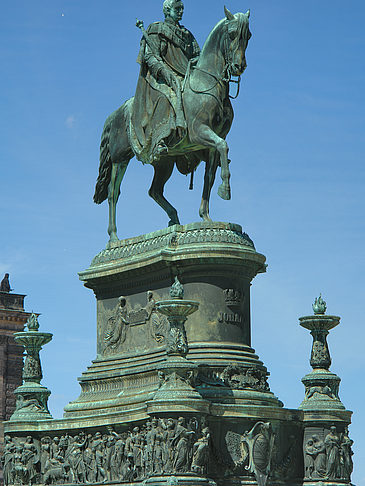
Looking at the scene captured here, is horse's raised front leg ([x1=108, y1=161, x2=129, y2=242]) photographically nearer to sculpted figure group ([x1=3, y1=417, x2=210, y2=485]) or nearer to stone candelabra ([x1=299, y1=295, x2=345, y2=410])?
sculpted figure group ([x1=3, y1=417, x2=210, y2=485])

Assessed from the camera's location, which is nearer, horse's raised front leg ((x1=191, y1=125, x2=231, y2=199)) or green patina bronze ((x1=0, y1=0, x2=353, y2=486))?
green patina bronze ((x1=0, y1=0, x2=353, y2=486))

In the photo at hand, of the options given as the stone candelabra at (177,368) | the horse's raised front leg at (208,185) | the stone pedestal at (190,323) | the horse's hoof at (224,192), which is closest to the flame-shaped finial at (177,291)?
the stone candelabra at (177,368)

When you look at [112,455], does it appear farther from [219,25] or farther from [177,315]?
[219,25]

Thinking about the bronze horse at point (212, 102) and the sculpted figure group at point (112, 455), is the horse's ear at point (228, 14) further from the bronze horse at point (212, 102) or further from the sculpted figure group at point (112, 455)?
the sculpted figure group at point (112, 455)

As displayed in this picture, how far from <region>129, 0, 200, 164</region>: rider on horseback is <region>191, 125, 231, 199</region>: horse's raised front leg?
45 cm

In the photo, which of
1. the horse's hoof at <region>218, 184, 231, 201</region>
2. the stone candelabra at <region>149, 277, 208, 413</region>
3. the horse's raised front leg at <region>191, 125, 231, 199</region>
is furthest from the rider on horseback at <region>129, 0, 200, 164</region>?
the stone candelabra at <region>149, 277, 208, 413</region>

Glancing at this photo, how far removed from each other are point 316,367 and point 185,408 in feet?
14.5

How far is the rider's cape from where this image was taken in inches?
1181

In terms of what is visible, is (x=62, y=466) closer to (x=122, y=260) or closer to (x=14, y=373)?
(x=122, y=260)

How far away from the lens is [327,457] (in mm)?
28641

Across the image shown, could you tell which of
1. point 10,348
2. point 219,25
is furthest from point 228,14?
point 10,348

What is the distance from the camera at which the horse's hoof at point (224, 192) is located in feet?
93.4

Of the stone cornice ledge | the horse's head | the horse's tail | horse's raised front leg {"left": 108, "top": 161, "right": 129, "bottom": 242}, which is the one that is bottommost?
the stone cornice ledge

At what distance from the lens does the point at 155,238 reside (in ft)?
97.8
